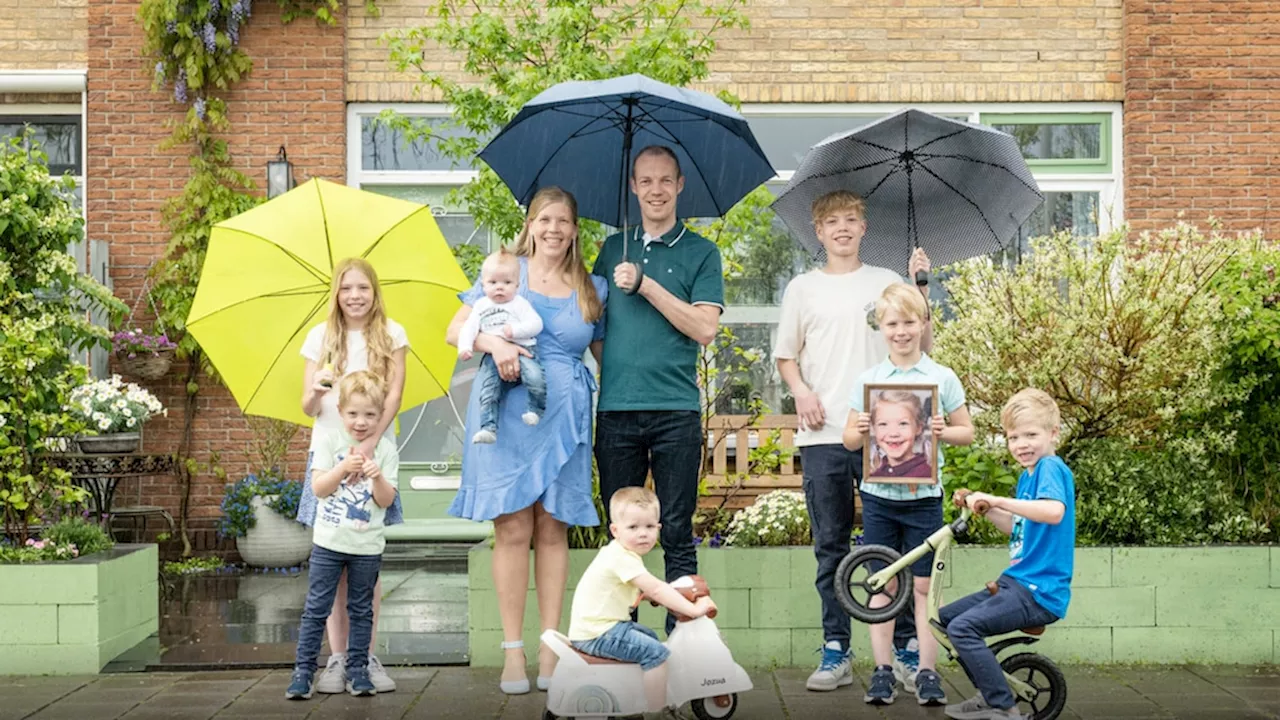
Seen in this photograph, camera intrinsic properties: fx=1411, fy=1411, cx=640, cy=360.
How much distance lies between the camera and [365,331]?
5.35 m

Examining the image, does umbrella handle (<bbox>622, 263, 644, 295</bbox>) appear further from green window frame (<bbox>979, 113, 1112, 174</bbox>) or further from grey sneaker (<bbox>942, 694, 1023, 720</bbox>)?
green window frame (<bbox>979, 113, 1112, 174</bbox>)

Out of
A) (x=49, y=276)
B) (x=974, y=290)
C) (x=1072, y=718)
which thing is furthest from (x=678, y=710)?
(x=49, y=276)

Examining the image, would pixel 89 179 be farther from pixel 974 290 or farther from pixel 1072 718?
pixel 1072 718

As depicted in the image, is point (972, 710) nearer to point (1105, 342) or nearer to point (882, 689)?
point (882, 689)

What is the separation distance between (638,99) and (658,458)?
132 centimetres

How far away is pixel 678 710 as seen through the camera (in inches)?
185

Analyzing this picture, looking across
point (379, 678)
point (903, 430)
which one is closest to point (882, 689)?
point (903, 430)

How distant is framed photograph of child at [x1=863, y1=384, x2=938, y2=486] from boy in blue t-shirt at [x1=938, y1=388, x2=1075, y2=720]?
0.30m

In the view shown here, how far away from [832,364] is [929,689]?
121cm

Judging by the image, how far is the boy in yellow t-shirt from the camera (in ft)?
14.8

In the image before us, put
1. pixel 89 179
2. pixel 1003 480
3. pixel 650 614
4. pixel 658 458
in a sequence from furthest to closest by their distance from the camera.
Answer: pixel 89 179, pixel 1003 480, pixel 650 614, pixel 658 458

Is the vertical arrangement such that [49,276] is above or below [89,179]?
below

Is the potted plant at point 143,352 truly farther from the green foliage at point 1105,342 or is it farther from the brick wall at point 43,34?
the green foliage at point 1105,342

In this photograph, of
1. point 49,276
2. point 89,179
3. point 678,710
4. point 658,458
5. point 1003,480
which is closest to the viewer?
point 678,710
